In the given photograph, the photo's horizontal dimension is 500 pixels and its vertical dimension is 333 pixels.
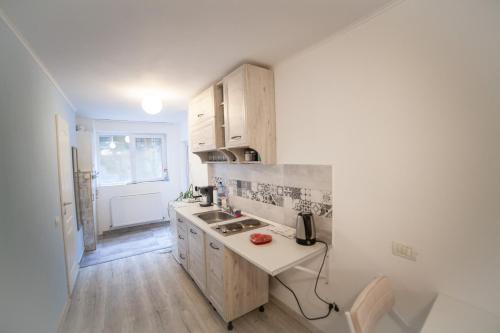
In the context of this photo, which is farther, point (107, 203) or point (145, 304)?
point (107, 203)

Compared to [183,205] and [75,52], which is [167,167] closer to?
[183,205]

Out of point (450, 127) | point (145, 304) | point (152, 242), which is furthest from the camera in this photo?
point (152, 242)

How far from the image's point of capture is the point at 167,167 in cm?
508

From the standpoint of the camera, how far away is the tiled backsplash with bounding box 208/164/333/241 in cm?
170

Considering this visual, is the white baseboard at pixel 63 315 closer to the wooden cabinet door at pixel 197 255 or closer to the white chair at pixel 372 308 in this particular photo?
the wooden cabinet door at pixel 197 255

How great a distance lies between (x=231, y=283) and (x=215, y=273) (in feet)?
0.69

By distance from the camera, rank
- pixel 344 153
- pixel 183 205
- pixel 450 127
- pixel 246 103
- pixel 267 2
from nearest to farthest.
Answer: pixel 450 127 < pixel 267 2 < pixel 344 153 < pixel 246 103 < pixel 183 205

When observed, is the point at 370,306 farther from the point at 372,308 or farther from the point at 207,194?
the point at 207,194

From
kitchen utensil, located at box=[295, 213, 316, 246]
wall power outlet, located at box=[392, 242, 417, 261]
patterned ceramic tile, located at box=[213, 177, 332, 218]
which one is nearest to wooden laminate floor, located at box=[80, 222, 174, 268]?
patterned ceramic tile, located at box=[213, 177, 332, 218]

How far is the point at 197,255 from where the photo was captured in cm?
236

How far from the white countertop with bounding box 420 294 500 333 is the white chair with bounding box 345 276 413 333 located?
0.19m

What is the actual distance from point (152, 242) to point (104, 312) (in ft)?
5.93

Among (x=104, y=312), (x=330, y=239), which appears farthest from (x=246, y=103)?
(x=104, y=312)

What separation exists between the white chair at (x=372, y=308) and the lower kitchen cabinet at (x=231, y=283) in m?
1.07
